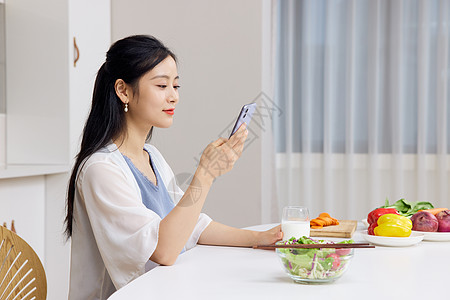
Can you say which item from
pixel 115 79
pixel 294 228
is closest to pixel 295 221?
pixel 294 228

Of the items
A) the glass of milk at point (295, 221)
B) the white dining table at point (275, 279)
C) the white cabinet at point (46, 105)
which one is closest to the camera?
the white dining table at point (275, 279)

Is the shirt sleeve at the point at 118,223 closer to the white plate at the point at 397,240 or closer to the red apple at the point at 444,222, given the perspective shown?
the white plate at the point at 397,240

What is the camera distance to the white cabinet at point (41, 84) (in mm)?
2896

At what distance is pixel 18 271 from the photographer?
4.30 ft

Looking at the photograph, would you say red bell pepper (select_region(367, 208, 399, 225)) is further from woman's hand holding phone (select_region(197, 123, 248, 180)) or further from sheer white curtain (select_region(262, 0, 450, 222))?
sheer white curtain (select_region(262, 0, 450, 222))

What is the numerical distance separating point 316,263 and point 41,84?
2243 millimetres

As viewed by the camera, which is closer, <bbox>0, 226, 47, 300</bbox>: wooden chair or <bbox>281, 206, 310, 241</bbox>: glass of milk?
<bbox>0, 226, 47, 300</bbox>: wooden chair

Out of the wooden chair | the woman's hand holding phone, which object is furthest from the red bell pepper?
the wooden chair

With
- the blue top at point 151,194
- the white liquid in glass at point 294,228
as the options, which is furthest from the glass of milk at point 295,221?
the blue top at point 151,194

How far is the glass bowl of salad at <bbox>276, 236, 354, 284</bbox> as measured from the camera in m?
1.07

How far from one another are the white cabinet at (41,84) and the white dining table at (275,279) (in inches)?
66.9

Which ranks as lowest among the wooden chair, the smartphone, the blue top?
the wooden chair

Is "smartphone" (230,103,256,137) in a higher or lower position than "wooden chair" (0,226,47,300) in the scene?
higher

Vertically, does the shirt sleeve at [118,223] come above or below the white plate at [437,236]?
above
